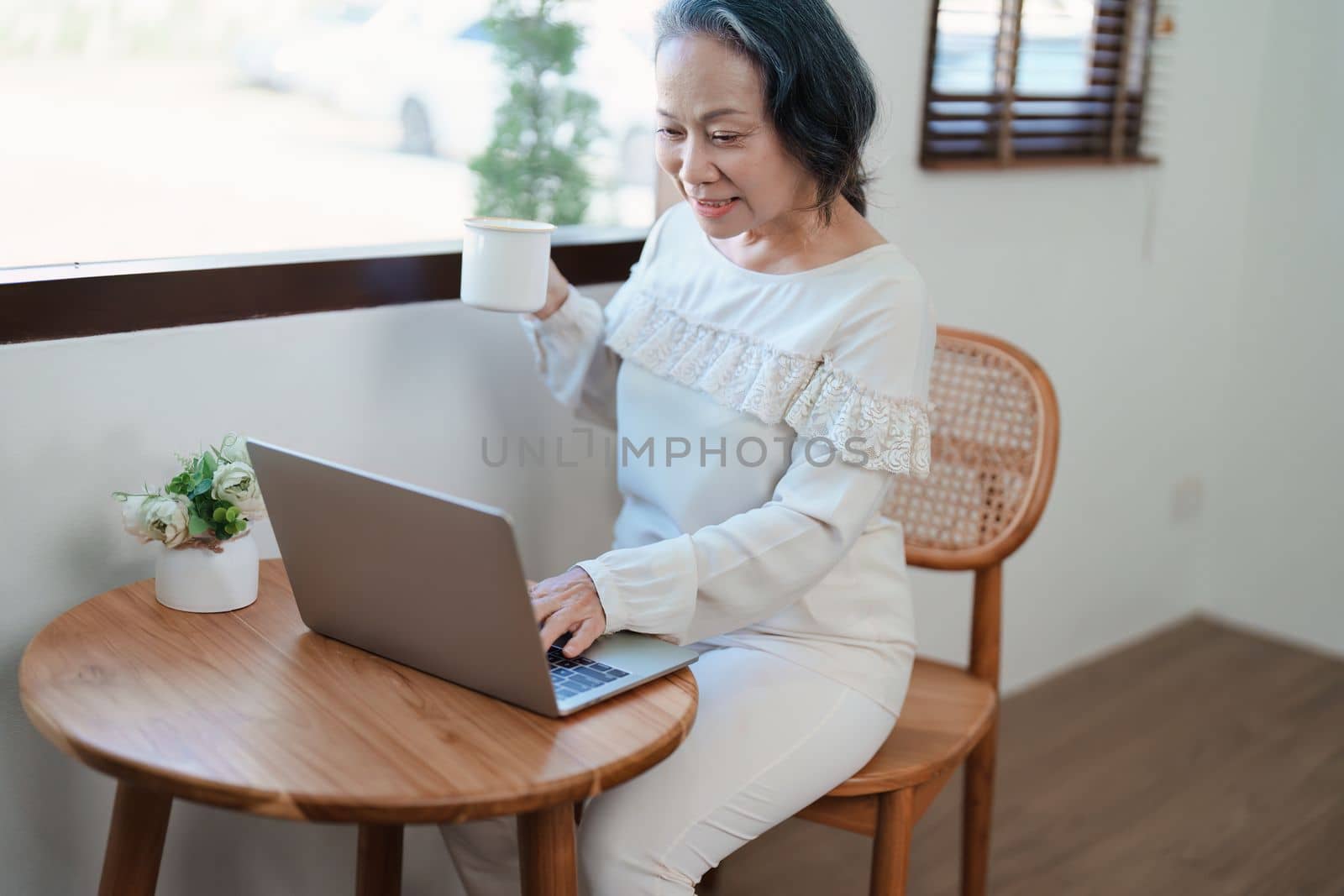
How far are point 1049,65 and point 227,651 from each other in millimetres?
1890

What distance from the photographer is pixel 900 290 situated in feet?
4.67

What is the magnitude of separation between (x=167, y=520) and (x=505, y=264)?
0.43m

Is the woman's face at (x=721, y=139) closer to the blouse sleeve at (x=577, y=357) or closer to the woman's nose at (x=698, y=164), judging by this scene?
the woman's nose at (x=698, y=164)

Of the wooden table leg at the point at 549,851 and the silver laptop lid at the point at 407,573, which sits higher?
the silver laptop lid at the point at 407,573

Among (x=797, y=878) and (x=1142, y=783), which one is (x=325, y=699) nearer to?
(x=797, y=878)

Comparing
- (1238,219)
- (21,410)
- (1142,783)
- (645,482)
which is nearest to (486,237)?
(645,482)

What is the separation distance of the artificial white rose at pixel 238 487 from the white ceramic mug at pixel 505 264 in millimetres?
311

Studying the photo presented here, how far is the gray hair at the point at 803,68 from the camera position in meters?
1.35

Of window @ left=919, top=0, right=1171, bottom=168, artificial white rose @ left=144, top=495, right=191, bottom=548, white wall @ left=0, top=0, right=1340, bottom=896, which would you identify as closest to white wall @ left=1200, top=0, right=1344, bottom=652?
white wall @ left=0, top=0, right=1340, bottom=896

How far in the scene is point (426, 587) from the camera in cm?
108

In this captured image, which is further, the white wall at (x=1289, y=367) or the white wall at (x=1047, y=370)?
the white wall at (x=1289, y=367)

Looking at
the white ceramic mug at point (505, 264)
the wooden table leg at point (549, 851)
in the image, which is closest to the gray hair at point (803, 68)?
the white ceramic mug at point (505, 264)

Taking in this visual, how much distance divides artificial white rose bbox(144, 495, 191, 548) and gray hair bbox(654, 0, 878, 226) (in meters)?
0.69

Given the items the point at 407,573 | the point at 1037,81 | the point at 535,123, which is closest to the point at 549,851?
the point at 407,573
